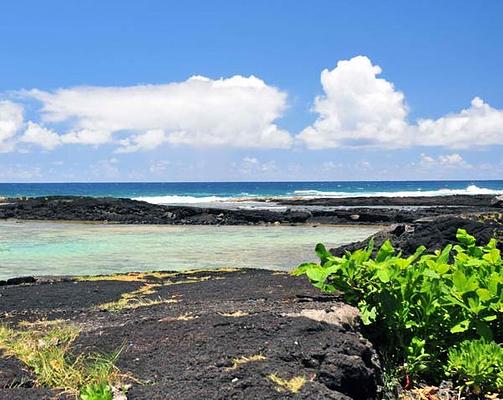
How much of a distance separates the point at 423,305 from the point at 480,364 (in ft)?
1.67

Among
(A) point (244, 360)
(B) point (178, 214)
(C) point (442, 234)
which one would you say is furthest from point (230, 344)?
(B) point (178, 214)

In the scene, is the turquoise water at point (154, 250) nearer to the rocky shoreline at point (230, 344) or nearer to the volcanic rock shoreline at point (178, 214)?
the volcanic rock shoreline at point (178, 214)

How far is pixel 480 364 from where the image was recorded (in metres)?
3.54

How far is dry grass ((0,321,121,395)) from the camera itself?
10.1ft

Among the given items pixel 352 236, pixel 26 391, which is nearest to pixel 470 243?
pixel 26 391

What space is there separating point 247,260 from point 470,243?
11.8 m

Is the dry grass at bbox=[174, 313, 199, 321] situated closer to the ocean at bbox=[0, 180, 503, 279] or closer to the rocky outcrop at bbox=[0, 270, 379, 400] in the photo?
the rocky outcrop at bbox=[0, 270, 379, 400]

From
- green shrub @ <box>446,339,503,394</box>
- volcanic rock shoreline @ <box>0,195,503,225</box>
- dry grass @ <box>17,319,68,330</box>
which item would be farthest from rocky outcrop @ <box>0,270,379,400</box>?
volcanic rock shoreline @ <box>0,195,503,225</box>

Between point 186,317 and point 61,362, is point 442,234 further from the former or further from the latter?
point 61,362

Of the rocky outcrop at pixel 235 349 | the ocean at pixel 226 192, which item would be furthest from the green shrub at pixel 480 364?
the ocean at pixel 226 192

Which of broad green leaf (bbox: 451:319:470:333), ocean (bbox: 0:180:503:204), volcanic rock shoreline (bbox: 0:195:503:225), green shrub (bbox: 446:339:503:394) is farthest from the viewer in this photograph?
ocean (bbox: 0:180:503:204)

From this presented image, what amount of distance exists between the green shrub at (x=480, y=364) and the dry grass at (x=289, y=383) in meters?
1.12

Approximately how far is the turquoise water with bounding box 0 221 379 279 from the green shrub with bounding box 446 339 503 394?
10.9m

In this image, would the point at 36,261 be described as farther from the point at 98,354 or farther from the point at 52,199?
the point at 52,199
